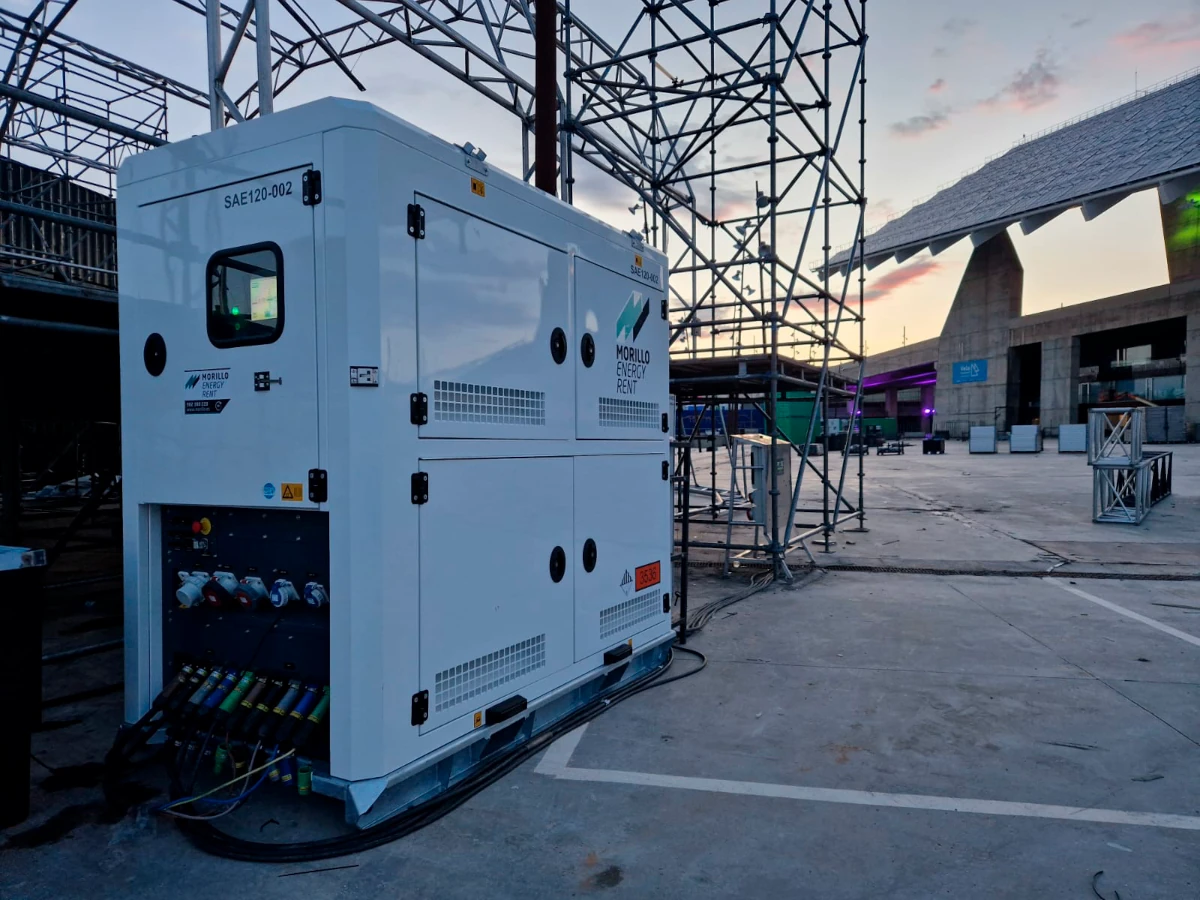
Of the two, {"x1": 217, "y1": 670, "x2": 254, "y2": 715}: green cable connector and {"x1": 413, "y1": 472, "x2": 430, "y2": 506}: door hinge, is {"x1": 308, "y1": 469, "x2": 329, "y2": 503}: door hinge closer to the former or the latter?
{"x1": 413, "y1": 472, "x2": 430, "y2": 506}: door hinge

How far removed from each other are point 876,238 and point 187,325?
171ft

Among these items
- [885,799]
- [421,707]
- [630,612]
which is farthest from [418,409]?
[885,799]

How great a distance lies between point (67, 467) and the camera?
61.4ft

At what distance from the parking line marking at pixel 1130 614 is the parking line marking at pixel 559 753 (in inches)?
203

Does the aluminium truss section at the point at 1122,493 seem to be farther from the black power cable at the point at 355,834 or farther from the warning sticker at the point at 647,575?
the black power cable at the point at 355,834

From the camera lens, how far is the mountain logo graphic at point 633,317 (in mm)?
4867

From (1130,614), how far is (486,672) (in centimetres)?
642

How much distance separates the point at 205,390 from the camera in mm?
3439

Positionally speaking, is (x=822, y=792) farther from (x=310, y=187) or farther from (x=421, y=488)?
(x=310, y=187)

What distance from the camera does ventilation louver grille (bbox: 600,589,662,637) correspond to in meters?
4.61

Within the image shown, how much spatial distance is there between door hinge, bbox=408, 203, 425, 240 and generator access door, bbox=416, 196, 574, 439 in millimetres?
27

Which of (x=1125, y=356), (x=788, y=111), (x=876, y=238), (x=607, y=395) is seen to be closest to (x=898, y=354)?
(x=1125, y=356)

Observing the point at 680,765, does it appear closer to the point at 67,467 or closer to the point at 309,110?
the point at 309,110

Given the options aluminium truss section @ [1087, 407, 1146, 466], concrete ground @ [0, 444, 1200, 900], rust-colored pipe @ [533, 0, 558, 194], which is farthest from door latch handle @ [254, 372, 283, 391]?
aluminium truss section @ [1087, 407, 1146, 466]
